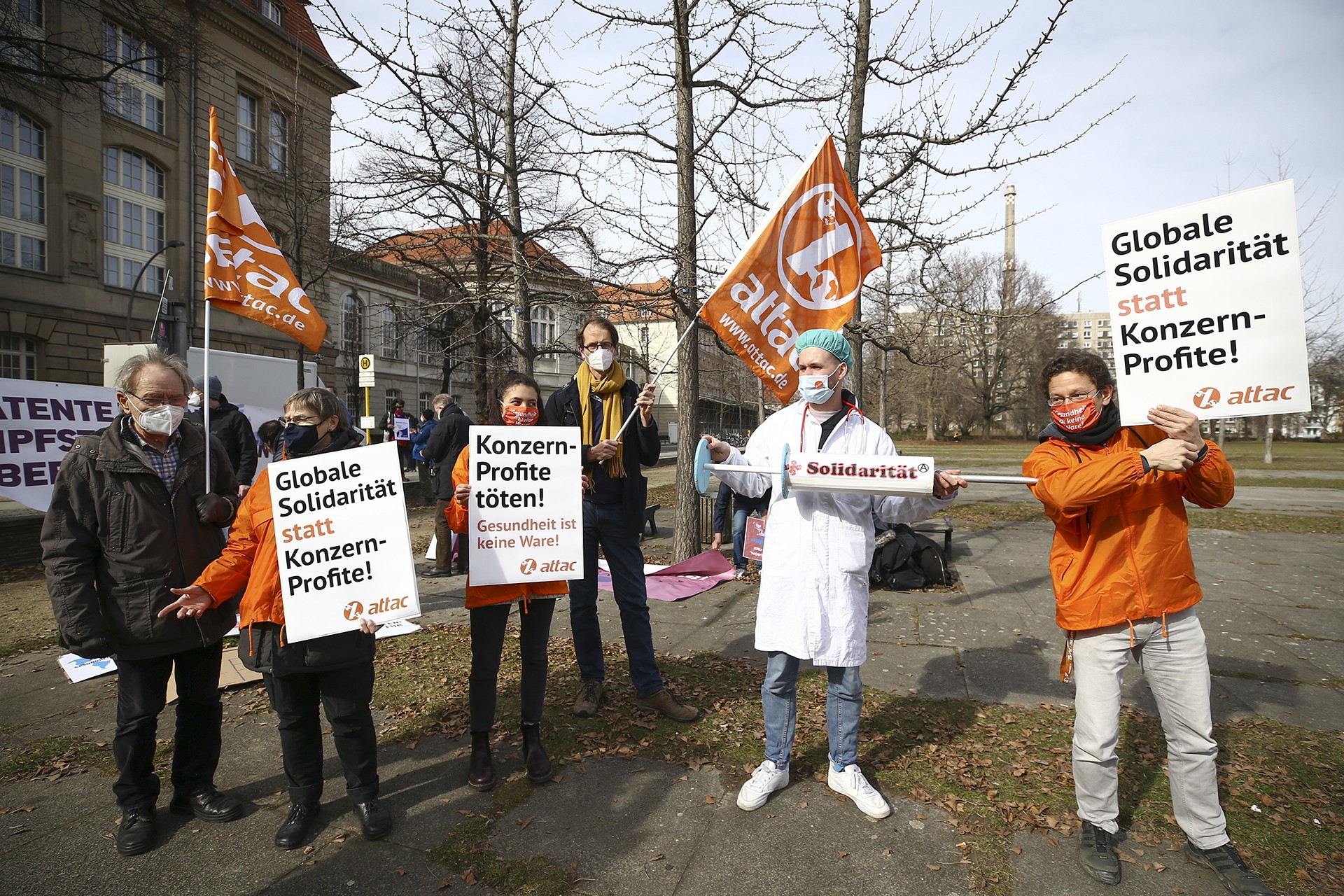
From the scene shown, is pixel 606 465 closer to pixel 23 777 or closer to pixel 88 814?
pixel 88 814

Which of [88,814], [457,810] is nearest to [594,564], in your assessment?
[457,810]

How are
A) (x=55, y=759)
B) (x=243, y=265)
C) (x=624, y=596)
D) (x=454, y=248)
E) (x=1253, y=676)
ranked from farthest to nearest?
(x=454, y=248)
(x=1253, y=676)
(x=243, y=265)
(x=624, y=596)
(x=55, y=759)

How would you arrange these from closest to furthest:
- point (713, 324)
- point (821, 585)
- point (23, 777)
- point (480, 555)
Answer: point (821, 585)
point (480, 555)
point (23, 777)
point (713, 324)

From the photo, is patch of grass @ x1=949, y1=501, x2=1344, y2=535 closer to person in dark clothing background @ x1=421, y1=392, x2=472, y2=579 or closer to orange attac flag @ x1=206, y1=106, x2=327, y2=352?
person in dark clothing background @ x1=421, y1=392, x2=472, y2=579

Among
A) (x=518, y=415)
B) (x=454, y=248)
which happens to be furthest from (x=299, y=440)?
(x=454, y=248)

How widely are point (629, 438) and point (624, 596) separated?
96cm

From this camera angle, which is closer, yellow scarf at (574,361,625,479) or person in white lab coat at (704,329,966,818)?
person in white lab coat at (704,329,966,818)

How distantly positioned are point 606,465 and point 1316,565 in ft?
32.9

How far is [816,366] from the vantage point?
325cm

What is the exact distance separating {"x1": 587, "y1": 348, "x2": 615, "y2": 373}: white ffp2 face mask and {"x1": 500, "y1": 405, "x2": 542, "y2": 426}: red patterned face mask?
0.52m

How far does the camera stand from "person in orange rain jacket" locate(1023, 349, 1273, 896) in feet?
9.04

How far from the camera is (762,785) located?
10.9ft

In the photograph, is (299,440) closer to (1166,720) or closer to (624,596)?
(624,596)

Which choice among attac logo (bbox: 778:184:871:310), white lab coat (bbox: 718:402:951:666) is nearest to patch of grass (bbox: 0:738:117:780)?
white lab coat (bbox: 718:402:951:666)
